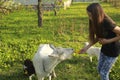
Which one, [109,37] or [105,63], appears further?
[105,63]

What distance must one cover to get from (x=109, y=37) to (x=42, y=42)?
5509 millimetres

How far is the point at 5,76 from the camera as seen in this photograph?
7742 millimetres

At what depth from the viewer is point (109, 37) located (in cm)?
530

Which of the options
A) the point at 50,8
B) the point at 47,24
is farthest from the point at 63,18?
the point at 50,8

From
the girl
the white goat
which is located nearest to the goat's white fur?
the girl

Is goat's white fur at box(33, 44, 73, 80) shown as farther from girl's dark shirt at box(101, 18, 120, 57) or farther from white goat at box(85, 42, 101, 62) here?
white goat at box(85, 42, 101, 62)

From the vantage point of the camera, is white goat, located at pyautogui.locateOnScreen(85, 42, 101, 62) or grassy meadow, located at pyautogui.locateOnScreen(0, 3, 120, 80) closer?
grassy meadow, located at pyautogui.locateOnScreen(0, 3, 120, 80)

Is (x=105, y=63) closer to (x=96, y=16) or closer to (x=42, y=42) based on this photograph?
(x=96, y=16)

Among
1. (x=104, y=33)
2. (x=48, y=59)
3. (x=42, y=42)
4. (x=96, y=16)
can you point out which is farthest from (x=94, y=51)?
(x=96, y=16)

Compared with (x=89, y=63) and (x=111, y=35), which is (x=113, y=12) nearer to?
(x=89, y=63)

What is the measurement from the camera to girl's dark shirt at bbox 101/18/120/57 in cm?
513

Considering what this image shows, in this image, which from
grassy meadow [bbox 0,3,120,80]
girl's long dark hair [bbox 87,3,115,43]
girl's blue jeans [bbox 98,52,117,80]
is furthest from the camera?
grassy meadow [bbox 0,3,120,80]

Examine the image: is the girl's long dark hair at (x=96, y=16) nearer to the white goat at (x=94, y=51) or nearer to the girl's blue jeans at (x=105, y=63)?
the girl's blue jeans at (x=105, y=63)

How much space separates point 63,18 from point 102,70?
34.4ft
